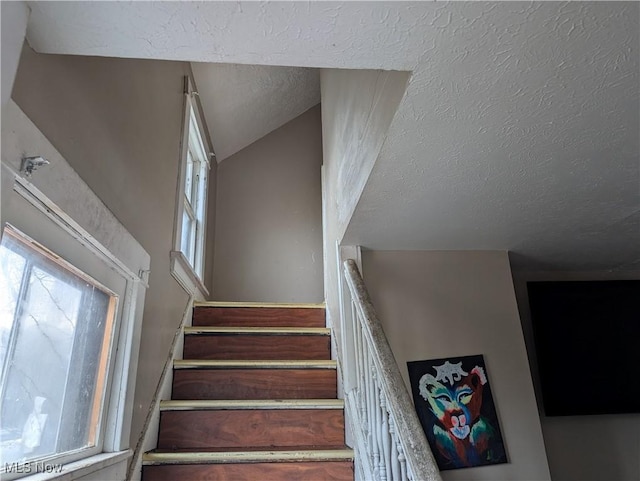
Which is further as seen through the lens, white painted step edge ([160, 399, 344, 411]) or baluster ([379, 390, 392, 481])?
white painted step edge ([160, 399, 344, 411])

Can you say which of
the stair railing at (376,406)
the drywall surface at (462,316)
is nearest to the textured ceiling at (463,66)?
the stair railing at (376,406)

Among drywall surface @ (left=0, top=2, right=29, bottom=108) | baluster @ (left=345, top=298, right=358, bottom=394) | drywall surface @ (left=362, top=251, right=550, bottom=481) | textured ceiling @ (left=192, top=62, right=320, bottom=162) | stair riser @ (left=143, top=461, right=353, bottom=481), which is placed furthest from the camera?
textured ceiling @ (left=192, top=62, right=320, bottom=162)

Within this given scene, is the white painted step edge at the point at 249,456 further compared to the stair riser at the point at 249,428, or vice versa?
the stair riser at the point at 249,428

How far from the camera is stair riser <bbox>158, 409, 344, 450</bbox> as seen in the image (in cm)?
208

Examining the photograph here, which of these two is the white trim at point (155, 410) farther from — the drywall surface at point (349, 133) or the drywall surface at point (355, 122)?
the drywall surface at point (355, 122)

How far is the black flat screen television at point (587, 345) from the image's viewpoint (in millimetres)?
2670

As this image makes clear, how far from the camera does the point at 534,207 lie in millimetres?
1875

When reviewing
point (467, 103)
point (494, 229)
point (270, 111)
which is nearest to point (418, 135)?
point (467, 103)

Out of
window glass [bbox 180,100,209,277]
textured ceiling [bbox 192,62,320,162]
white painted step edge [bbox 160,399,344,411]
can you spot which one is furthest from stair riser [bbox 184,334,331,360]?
textured ceiling [bbox 192,62,320,162]

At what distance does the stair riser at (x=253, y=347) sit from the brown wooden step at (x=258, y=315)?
0.30 metres

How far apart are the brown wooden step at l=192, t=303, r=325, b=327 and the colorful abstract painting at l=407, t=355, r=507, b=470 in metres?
0.92

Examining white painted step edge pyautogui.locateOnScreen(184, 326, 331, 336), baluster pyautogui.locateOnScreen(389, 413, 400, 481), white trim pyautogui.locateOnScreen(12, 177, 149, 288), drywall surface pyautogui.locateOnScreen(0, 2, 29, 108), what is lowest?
baluster pyautogui.locateOnScreen(389, 413, 400, 481)

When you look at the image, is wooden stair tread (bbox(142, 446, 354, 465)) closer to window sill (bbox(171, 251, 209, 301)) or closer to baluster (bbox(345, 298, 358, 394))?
baluster (bbox(345, 298, 358, 394))

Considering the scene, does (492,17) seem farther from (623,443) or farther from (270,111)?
(270,111)
